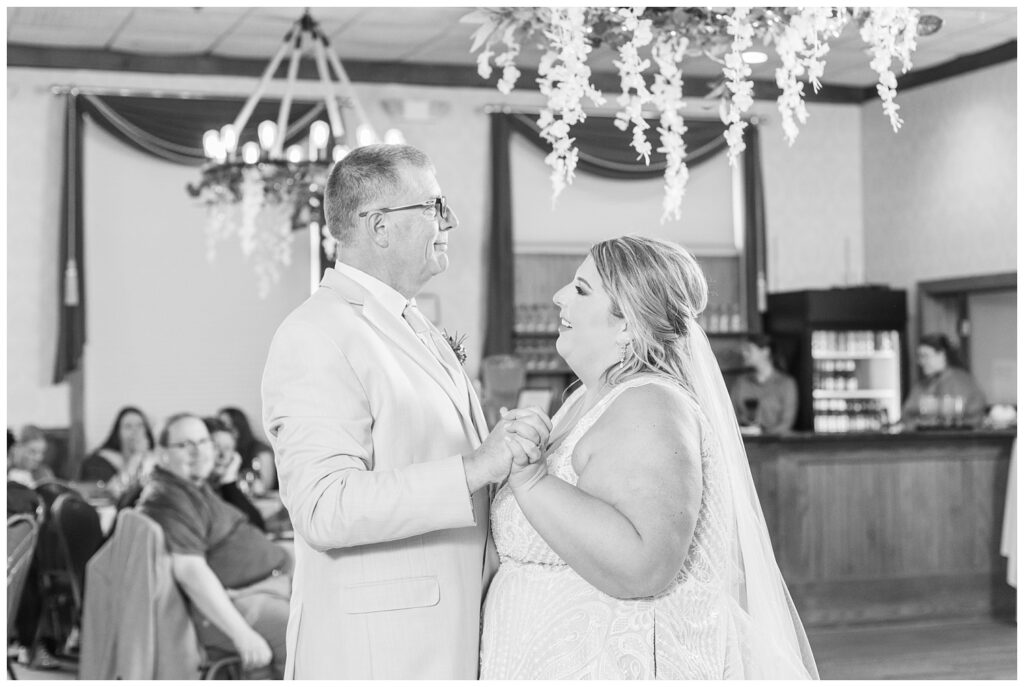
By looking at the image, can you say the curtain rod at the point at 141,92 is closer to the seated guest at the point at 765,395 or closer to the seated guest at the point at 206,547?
the seated guest at the point at 765,395

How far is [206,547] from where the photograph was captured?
485 cm

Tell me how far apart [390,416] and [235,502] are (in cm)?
311

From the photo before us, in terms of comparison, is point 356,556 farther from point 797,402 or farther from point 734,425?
point 797,402

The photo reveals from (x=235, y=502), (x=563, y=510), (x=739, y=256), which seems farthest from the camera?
(x=739, y=256)

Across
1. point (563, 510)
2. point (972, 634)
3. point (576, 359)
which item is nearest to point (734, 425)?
point (576, 359)

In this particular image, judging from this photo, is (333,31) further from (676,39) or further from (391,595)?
(391,595)

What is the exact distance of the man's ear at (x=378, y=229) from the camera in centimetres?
252

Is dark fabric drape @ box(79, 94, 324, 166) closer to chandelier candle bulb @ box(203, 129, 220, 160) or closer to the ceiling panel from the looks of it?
the ceiling panel

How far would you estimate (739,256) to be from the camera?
37.8 ft

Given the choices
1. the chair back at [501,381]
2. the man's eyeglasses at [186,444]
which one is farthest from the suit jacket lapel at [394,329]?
the chair back at [501,381]

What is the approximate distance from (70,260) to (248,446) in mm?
2082

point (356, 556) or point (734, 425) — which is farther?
point (734, 425)

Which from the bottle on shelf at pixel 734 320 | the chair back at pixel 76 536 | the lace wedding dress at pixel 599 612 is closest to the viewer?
the lace wedding dress at pixel 599 612

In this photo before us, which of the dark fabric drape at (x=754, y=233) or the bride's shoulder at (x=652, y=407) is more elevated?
the dark fabric drape at (x=754, y=233)
